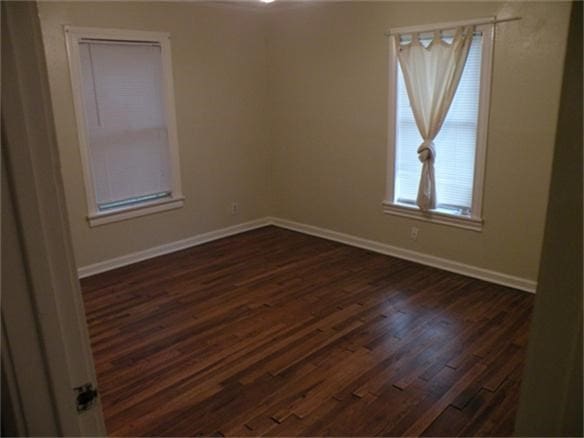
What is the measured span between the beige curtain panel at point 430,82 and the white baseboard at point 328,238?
0.55 meters

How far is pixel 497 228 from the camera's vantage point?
3.96 m

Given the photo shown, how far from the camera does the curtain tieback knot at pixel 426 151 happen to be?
13.6 feet

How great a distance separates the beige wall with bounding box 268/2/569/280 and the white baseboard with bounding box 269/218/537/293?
0.18 ft

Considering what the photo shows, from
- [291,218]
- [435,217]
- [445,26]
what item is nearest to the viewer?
[445,26]

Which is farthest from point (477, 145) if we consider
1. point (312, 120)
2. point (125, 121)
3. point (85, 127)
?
point (85, 127)

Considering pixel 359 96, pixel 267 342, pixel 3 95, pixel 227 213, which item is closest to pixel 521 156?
pixel 359 96

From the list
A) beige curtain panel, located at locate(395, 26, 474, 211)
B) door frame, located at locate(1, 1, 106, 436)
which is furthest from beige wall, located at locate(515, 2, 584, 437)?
beige curtain panel, located at locate(395, 26, 474, 211)

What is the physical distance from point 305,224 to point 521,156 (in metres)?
2.55

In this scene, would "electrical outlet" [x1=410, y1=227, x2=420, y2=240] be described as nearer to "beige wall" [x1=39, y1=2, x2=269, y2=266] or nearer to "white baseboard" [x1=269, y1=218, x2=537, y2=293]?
"white baseboard" [x1=269, y1=218, x2=537, y2=293]

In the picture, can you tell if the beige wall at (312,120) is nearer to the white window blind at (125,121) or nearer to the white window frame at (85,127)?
the white window frame at (85,127)

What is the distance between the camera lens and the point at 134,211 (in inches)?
182

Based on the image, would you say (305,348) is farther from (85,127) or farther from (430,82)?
(85,127)

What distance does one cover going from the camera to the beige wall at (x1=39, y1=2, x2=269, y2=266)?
4004mm

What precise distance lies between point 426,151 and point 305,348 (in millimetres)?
2127
